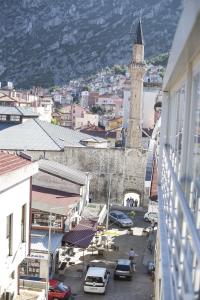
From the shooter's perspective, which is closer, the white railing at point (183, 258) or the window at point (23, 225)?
the white railing at point (183, 258)

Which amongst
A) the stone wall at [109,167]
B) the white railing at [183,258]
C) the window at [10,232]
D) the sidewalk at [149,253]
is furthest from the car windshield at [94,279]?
the stone wall at [109,167]

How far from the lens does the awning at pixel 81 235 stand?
21064 mm

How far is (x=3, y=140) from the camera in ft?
110

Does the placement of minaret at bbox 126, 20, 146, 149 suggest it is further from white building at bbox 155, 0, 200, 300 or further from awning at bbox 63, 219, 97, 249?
white building at bbox 155, 0, 200, 300

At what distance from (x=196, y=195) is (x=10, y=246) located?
8390 mm

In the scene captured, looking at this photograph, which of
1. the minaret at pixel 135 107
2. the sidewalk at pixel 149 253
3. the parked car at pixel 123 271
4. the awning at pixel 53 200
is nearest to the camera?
the parked car at pixel 123 271

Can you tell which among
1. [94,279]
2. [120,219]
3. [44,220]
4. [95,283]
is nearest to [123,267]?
[94,279]

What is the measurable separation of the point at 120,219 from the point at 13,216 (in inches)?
718

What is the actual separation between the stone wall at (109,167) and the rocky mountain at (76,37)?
3546 inches

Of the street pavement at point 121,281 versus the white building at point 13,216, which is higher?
the white building at point 13,216

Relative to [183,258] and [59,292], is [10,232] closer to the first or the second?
[59,292]

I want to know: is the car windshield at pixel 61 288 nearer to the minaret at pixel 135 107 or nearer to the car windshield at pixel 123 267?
the car windshield at pixel 123 267

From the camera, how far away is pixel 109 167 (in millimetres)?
34281

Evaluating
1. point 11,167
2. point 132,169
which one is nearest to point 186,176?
point 11,167
